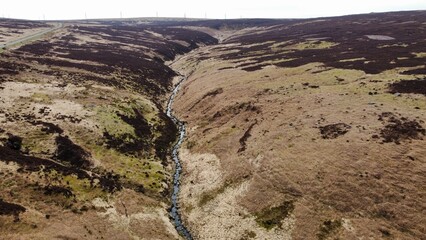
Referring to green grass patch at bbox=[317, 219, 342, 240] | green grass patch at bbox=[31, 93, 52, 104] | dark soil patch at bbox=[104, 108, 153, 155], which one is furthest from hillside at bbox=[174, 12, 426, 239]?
green grass patch at bbox=[31, 93, 52, 104]

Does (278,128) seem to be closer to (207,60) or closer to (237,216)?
(237,216)

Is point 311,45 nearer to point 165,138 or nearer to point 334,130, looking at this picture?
point 165,138

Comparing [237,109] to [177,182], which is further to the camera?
[237,109]

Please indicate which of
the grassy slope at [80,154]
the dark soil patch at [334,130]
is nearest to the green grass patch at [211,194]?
the grassy slope at [80,154]

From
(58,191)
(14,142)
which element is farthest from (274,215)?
(14,142)

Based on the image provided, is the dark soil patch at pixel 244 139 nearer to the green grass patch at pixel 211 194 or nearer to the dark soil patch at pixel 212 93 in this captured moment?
the green grass patch at pixel 211 194

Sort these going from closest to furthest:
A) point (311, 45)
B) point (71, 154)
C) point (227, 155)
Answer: point (71, 154) → point (227, 155) → point (311, 45)

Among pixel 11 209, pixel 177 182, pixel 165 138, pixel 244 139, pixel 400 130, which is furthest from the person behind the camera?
pixel 165 138
